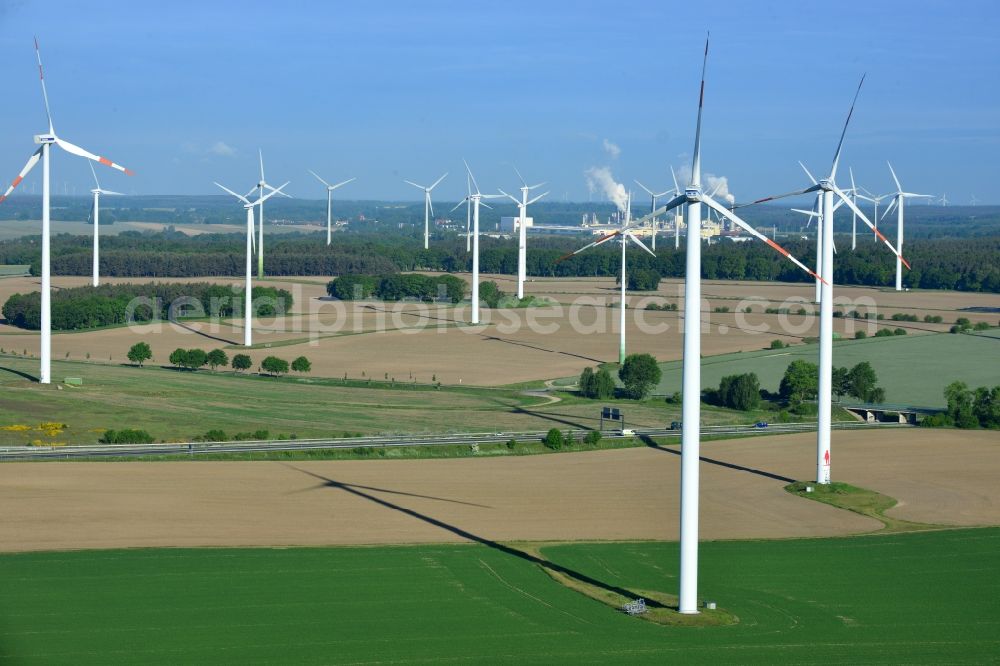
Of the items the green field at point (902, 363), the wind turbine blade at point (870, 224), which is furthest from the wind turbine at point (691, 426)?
the green field at point (902, 363)

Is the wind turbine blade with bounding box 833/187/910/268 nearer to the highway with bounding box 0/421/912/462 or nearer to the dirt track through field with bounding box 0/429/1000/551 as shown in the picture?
the dirt track through field with bounding box 0/429/1000/551

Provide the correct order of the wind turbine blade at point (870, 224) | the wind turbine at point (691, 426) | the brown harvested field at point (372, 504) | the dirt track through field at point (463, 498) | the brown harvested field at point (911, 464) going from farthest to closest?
1. the brown harvested field at point (911, 464)
2. the wind turbine blade at point (870, 224)
3. the dirt track through field at point (463, 498)
4. the brown harvested field at point (372, 504)
5. the wind turbine at point (691, 426)

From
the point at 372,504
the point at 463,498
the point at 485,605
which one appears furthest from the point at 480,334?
the point at 485,605

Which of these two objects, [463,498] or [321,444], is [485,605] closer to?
[463,498]

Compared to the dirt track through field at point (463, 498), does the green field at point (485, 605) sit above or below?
below

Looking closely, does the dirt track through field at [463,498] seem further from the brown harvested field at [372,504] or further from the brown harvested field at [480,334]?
the brown harvested field at [480,334]

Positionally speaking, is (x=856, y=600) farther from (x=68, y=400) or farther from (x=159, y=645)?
(x=68, y=400)

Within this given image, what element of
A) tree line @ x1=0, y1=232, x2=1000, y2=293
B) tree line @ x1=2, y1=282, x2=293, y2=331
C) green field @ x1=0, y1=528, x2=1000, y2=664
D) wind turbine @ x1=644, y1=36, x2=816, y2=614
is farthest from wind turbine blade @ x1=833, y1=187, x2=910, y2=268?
tree line @ x1=0, y1=232, x2=1000, y2=293
